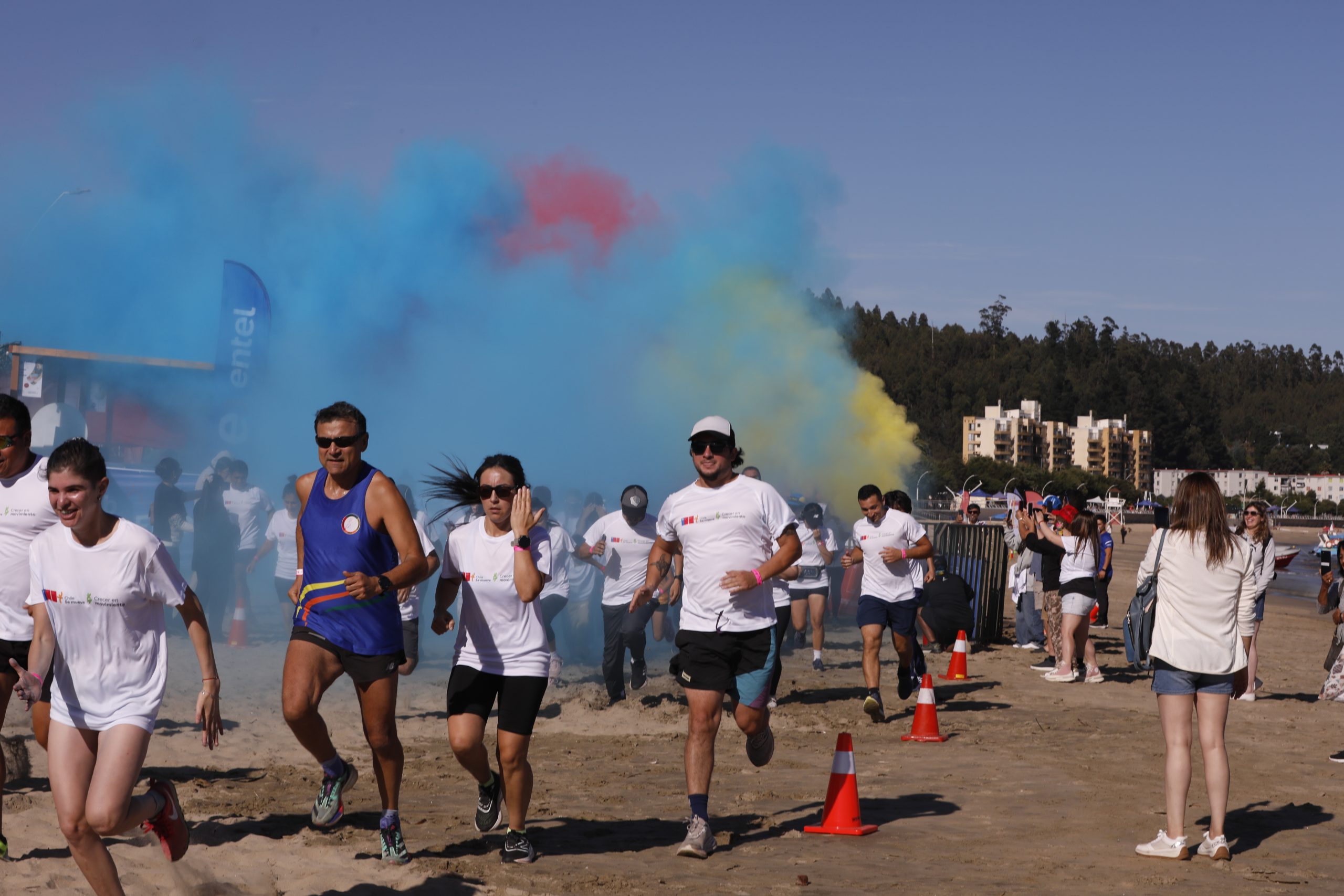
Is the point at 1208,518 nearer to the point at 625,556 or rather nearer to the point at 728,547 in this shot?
the point at 728,547

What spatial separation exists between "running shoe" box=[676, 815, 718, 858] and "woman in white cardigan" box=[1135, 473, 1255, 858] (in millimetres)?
2004

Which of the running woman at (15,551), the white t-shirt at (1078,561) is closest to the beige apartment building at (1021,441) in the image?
the white t-shirt at (1078,561)

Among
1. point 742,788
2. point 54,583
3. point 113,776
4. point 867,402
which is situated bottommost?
point 742,788

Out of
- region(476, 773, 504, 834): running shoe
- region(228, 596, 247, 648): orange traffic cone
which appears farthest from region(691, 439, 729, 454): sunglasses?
region(228, 596, 247, 648): orange traffic cone

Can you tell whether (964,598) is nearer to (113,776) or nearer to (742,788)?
(742,788)

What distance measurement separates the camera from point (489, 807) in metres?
5.81

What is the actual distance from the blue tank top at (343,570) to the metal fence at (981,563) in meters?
11.9

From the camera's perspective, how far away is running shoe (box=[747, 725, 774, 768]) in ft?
21.0

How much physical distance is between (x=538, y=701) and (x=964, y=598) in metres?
10.1

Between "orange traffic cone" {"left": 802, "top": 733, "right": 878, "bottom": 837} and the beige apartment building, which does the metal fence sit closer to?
"orange traffic cone" {"left": 802, "top": 733, "right": 878, "bottom": 837}

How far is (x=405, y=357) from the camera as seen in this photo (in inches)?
1070

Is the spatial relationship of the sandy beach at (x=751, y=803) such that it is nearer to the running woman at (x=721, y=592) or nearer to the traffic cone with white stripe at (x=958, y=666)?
the running woman at (x=721, y=592)

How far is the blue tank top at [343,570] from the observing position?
5.22 metres

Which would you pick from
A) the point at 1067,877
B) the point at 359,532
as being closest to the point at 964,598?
the point at 1067,877
